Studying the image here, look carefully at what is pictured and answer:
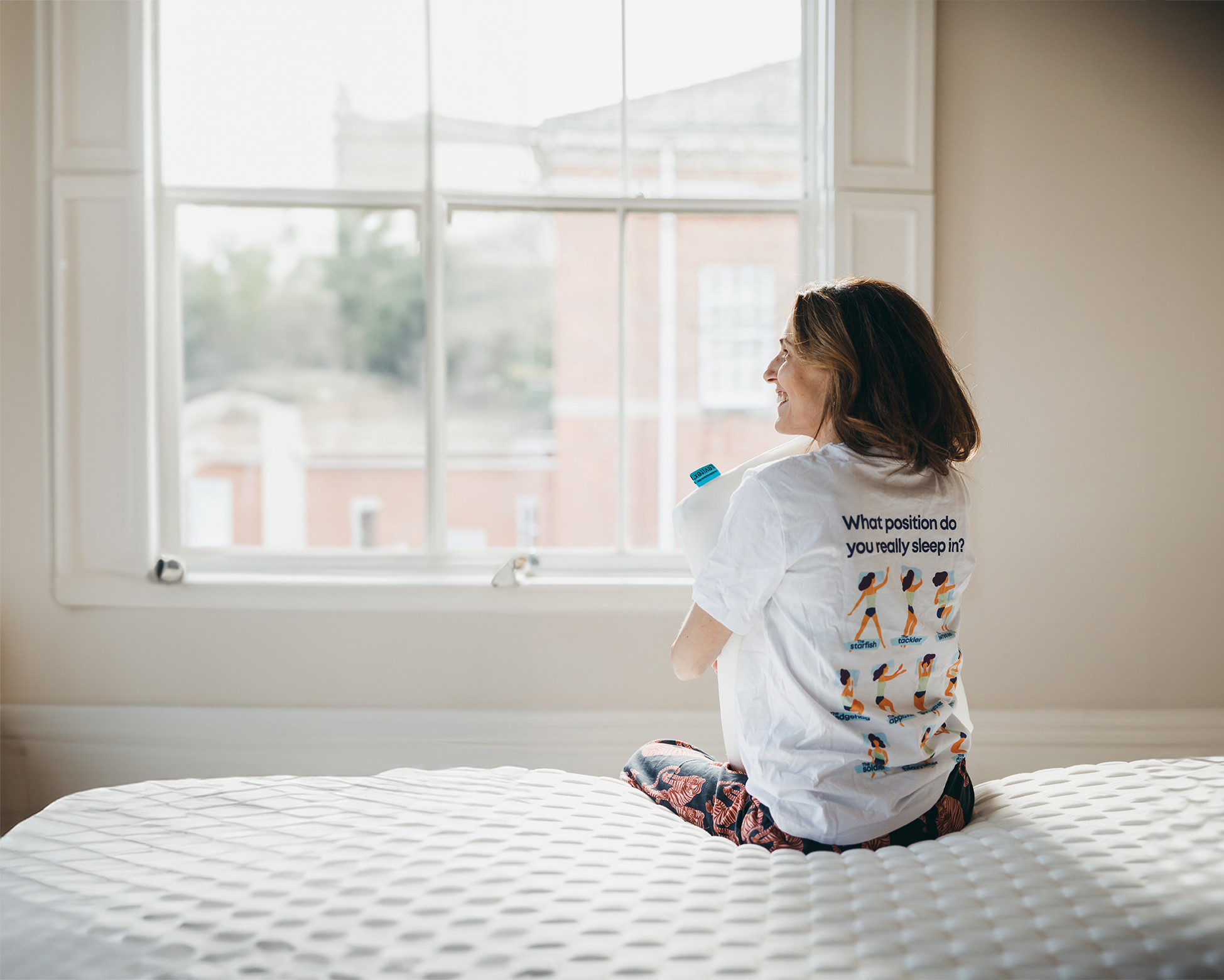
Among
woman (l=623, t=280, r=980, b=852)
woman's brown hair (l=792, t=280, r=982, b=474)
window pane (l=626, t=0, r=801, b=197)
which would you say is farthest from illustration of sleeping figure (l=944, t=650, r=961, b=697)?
window pane (l=626, t=0, r=801, b=197)

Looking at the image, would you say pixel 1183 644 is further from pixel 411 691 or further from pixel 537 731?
pixel 411 691

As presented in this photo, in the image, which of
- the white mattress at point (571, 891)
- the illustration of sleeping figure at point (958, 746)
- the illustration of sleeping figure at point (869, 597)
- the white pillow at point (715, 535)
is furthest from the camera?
the white pillow at point (715, 535)

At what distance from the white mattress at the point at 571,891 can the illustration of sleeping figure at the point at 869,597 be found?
0.31 metres

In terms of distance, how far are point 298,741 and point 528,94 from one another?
1.98 meters

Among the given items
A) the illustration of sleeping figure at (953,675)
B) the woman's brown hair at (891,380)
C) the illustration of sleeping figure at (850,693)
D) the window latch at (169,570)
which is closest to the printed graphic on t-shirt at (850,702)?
the illustration of sleeping figure at (850,693)

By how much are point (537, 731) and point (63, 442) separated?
1544mm

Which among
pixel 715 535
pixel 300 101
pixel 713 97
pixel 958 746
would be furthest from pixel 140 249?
pixel 958 746

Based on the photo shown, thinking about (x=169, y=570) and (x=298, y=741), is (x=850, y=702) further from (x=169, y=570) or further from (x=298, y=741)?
(x=169, y=570)

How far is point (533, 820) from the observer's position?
49.5 inches

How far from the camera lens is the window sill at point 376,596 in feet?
7.80

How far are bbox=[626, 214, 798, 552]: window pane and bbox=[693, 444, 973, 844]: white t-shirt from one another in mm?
1270

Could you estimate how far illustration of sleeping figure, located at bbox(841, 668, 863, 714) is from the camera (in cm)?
125

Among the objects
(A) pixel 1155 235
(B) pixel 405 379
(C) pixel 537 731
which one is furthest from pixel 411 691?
(A) pixel 1155 235

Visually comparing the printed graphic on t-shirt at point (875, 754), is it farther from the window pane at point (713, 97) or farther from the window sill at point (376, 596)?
the window pane at point (713, 97)
